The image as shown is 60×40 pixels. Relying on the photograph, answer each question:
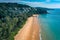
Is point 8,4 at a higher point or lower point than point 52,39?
higher

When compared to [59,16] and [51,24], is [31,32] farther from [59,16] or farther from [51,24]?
[51,24]

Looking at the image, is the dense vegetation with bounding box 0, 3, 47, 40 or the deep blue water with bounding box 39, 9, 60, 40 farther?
the deep blue water with bounding box 39, 9, 60, 40

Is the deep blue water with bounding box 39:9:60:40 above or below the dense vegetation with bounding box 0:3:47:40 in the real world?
below

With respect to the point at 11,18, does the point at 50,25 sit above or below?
below

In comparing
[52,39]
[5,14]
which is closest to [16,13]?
[5,14]
